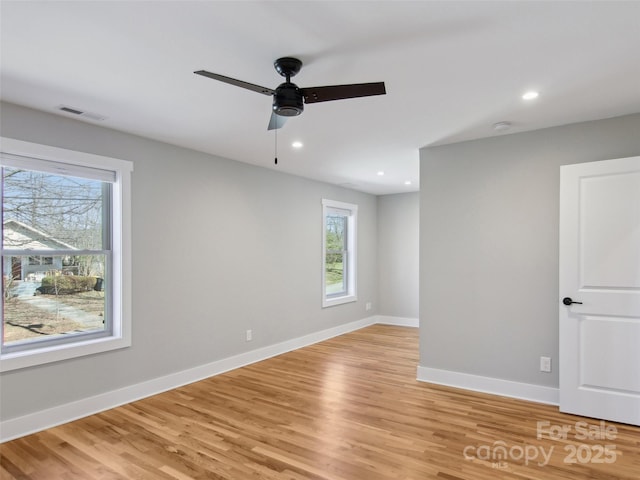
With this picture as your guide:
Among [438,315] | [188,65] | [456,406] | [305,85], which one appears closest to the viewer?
[188,65]

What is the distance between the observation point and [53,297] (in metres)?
3.30

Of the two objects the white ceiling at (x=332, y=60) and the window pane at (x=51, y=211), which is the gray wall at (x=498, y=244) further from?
the window pane at (x=51, y=211)

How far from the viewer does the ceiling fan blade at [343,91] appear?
2055 mm

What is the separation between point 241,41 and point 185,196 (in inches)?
96.3

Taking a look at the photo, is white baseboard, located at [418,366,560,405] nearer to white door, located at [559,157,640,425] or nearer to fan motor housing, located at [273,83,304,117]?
white door, located at [559,157,640,425]

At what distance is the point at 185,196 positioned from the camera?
423cm

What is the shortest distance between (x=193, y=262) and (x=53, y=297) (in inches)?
53.0

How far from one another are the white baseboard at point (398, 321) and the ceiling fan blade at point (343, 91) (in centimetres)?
580

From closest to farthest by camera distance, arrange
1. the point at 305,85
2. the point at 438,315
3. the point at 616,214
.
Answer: the point at 305,85, the point at 616,214, the point at 438,315

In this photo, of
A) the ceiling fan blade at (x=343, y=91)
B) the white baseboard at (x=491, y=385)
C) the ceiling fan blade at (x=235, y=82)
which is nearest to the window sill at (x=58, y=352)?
the ceiling fan blade at (x=235, y=82)

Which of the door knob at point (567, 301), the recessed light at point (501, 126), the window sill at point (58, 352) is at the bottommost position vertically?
the window sill at point (58, 352)

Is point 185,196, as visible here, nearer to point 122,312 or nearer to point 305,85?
point 122,312

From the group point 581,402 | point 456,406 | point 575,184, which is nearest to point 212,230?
point 456,406

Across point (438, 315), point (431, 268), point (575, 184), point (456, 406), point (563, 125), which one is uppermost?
point (563, 125)
